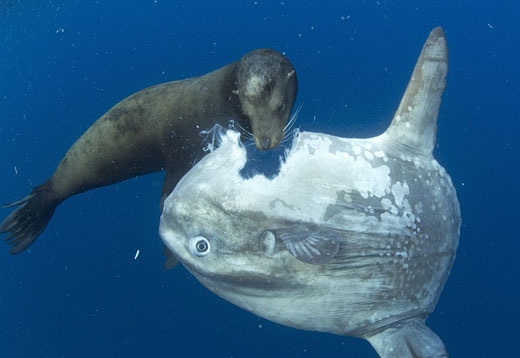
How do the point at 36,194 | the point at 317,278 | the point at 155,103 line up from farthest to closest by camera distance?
the point at 36,194 < the point at 155,103 < the point at 317,278

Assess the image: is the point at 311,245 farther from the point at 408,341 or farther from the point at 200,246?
the point at 408,341

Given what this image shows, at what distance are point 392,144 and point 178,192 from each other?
5.36ft

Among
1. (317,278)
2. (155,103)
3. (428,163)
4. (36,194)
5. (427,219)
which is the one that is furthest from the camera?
(36,194)

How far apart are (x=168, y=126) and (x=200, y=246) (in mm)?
2179

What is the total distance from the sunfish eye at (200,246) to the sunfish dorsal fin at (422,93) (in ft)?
5.47

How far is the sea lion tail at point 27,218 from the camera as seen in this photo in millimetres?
5559

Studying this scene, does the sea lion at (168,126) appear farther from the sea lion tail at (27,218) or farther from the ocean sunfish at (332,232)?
the ocean sunfish at (332,232)

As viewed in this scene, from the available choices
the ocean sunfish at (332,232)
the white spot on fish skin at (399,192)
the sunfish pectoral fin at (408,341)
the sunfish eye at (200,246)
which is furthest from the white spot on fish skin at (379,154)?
the sunfish eye at (200,246)

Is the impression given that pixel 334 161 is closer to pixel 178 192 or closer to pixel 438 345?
pixel 178 192

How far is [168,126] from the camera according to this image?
4887mm

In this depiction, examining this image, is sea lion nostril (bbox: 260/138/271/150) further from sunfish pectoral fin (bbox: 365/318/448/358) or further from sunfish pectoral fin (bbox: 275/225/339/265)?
sunfish pectoral fin (bbox: 365/318/448/358)

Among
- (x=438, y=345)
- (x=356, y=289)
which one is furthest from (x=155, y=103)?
(x=438, y=345)

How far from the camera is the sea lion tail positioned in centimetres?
556

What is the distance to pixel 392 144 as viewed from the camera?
3703 mm
